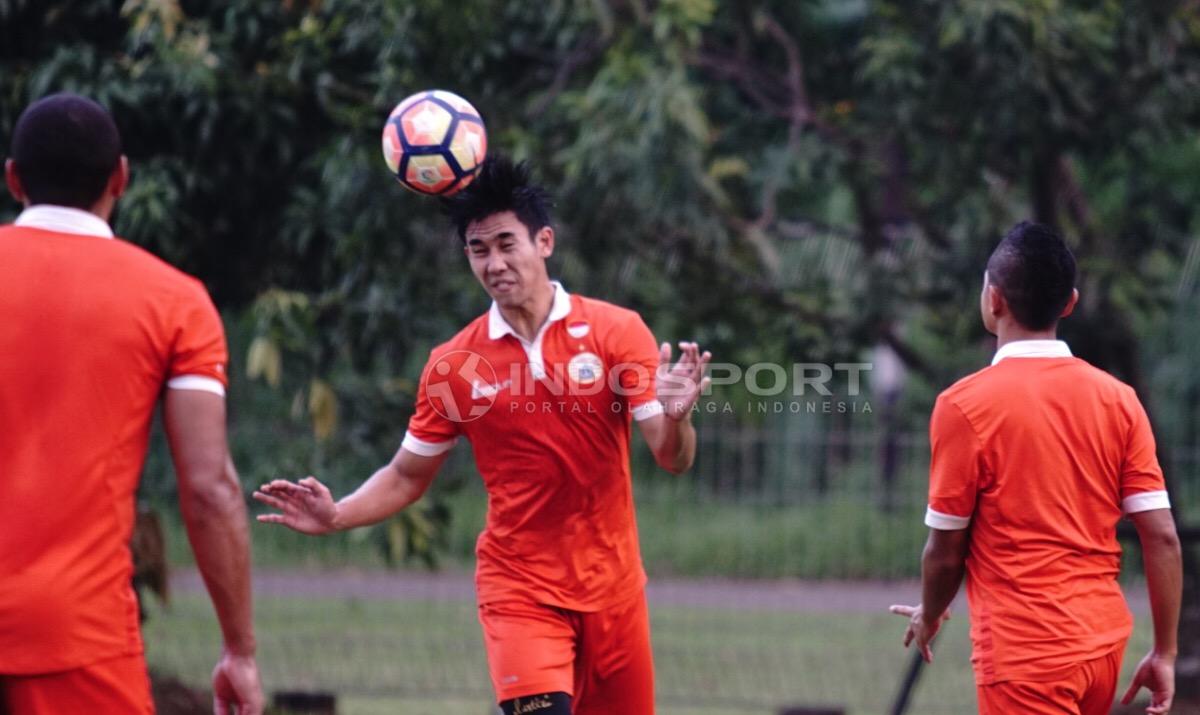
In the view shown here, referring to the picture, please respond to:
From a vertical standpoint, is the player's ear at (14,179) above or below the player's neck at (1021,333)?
above

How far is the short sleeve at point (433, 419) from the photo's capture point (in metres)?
5.32

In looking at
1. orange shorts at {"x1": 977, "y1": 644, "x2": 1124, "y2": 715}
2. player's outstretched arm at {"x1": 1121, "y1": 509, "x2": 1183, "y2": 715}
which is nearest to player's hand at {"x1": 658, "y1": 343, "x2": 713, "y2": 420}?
orange shorts at {"x1": 977, "y1": 644, "x2": 1124, "y2": 715}

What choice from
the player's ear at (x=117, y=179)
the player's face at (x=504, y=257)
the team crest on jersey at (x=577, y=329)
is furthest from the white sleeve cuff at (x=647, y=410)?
Result: the player's ear at (x=117, y=179)

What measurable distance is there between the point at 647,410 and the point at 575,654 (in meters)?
0.85

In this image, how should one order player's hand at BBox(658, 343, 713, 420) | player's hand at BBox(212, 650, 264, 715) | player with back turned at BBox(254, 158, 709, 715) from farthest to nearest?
1. player with back turned at BBox(254, 158, 709, 715)
2. player's hand at BBox(658, 343, 713, 420)
3. player's hand at BBox(212, 650, 264, 715)

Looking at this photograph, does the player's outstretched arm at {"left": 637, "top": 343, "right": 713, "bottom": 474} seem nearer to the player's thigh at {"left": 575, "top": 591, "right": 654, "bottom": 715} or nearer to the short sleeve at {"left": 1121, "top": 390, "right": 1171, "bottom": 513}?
the player's thigh at {"left": 575, "top": 591, "right": 654, "bottom": 715}

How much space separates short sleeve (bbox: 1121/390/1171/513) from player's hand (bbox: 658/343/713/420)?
4.07 feet

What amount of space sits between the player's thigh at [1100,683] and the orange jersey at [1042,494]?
0.03 metres

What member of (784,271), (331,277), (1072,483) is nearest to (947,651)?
(784,271)

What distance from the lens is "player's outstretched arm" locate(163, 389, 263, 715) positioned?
11.6ft

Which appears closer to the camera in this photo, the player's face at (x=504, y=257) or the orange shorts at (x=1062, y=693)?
the orange shorts at (x=1062, y=693)

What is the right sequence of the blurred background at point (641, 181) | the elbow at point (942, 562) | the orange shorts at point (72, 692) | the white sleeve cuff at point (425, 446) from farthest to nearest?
the blurred background at point (641, 181) < the white sleeve cuff at point (425, 446) < the elbow at point (942, 562) < the orange shorts at point (72, 692)

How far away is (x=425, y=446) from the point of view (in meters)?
5.43

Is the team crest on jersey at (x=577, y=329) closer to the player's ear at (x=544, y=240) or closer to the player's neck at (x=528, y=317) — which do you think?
the player's neck at (x=528, y=317)
